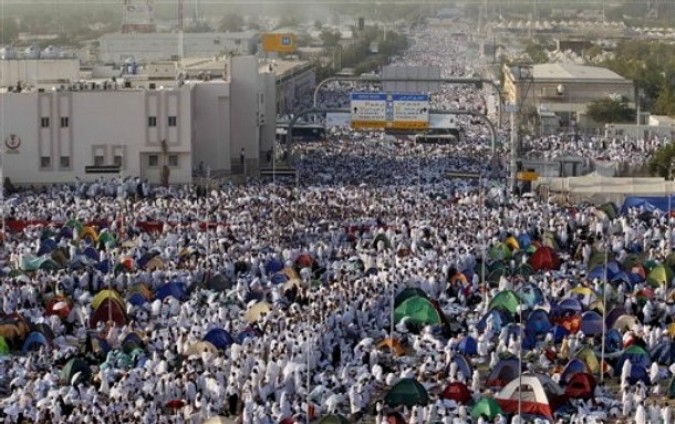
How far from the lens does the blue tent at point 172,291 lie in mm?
22094

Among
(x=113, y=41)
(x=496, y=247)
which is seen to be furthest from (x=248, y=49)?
(x=496, y=247)

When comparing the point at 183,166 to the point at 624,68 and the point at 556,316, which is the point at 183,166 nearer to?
the point at 556,316

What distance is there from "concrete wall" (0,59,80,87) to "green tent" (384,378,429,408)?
24079 mm

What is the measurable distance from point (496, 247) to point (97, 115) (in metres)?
13.1

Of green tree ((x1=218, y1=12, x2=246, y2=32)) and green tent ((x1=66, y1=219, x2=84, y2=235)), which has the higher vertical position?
green tree ((x1=218, y1=12, x2=246, y2=32))

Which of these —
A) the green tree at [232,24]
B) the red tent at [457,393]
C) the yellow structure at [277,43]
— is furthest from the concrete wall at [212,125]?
the green tree at [232,24]

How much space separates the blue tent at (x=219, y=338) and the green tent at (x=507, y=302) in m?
3.67

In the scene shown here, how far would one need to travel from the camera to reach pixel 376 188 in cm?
3347

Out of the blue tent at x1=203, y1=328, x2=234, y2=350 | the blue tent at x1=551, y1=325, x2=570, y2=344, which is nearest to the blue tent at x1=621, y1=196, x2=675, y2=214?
the blue tent at x1=551, y1=325, x2=570, y2=344

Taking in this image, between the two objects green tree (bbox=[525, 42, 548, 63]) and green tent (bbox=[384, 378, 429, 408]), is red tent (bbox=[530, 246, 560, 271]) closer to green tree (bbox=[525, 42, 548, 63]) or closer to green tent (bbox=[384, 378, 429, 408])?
green tent (bbox=[384, 378, 429, 408])

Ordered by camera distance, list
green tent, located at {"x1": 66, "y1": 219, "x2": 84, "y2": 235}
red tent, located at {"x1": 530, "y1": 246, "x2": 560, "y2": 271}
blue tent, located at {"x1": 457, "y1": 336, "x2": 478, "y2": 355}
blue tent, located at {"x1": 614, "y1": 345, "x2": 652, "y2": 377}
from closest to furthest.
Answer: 1. blue tent, located at {"x1": 614, "y1": 345, "x2": 652, "y2": 377}
2. blue tent, located at {"x1": 457, "y1": 336, "x2": 478, "y2": 355}
3. red tent, located at {"x1": 530, "y1": 246, "x2": 560, "y2": 271}
4. green tent, located at {"x1": 66, "y1": 219, "x2": 84, "y2": 235}

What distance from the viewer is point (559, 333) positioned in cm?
1966

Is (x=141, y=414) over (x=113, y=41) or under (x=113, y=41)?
under

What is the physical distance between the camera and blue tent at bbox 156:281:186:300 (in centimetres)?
2209
